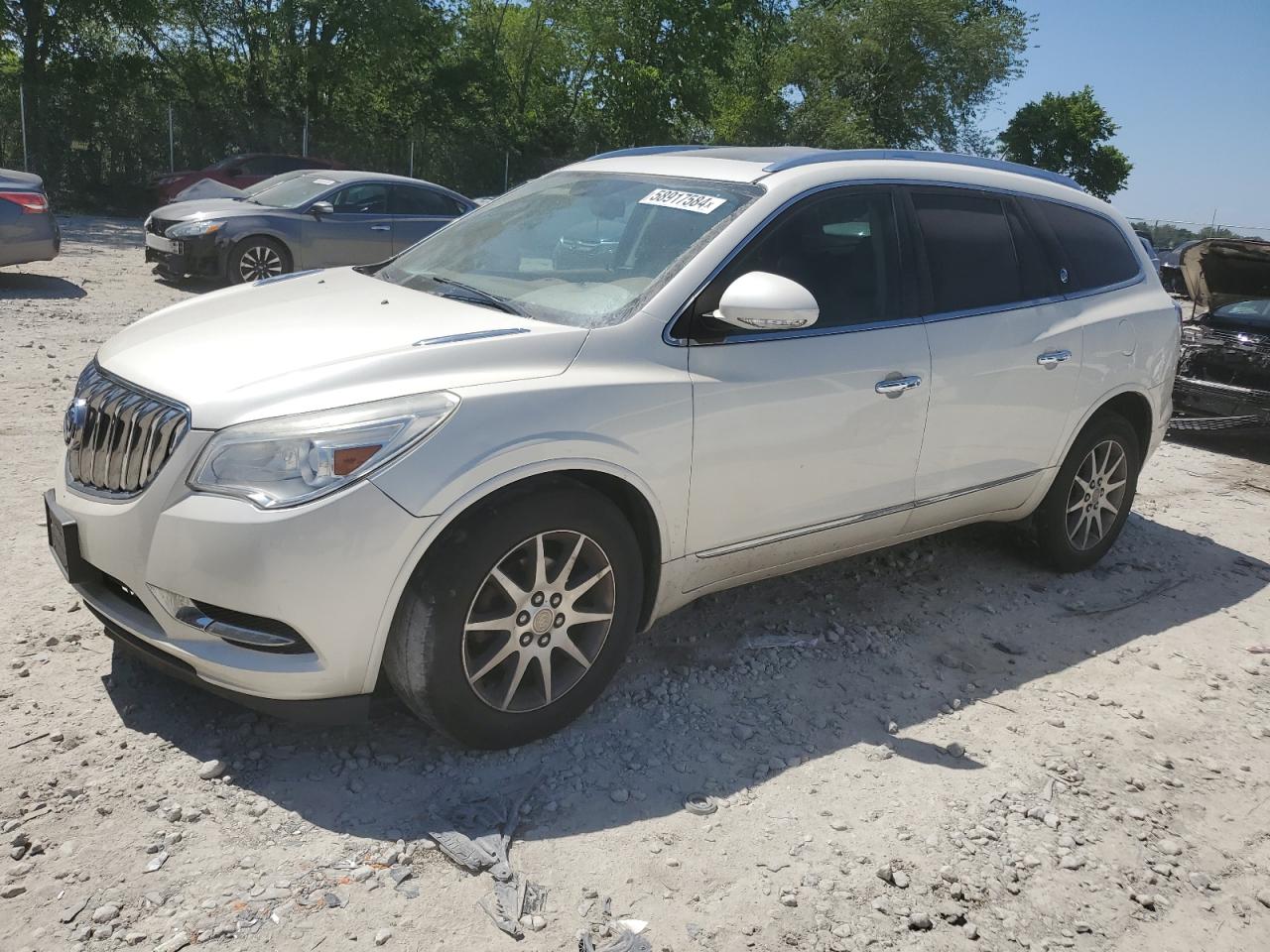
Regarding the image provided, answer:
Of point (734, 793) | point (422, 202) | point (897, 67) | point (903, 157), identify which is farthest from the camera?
point (897, 67)

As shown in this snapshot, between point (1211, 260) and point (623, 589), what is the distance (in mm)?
7501

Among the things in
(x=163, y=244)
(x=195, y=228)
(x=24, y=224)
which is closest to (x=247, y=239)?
(x=195, y=228)

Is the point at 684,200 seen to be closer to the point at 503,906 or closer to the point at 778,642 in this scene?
the point at 778,642

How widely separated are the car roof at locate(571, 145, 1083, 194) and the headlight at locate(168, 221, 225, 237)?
849 cm

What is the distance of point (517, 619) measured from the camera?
326cm

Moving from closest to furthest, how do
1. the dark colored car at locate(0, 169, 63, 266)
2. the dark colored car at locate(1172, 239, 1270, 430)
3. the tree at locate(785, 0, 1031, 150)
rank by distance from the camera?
1. the dark colored car at locate(1172, 239, 1270, 430)
2. the dark colored car at locate(0, 169, 63, 266)
3. the tree at locate(785, 0, 1031, 150)

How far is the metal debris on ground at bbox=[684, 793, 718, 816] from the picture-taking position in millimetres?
3236

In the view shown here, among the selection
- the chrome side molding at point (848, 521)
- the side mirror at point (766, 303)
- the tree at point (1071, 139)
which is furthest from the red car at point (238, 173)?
the tree at point (1071, 139)

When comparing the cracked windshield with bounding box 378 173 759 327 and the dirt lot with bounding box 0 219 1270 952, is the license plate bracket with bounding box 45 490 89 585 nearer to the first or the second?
the dirt lot with bounding box 0 219 1270 952

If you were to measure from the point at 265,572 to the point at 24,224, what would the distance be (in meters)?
9.98

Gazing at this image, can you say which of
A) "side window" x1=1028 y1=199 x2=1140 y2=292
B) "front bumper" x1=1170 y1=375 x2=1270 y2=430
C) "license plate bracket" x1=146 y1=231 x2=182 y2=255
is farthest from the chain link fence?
"side window" x1=1028 y1=199 x2=1140 y2=292

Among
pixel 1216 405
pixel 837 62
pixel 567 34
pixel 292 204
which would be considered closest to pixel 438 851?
pixel 1216 405

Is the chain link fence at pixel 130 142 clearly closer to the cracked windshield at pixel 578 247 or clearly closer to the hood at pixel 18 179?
the hood at pixel 18 179

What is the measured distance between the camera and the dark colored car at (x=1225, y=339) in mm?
8336
